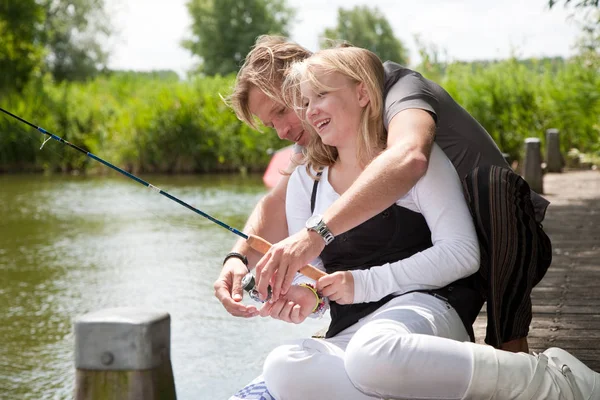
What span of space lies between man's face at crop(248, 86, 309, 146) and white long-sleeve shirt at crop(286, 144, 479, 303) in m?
0.75

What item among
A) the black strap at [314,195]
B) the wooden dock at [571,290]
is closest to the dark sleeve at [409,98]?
the black strap at [314,195]

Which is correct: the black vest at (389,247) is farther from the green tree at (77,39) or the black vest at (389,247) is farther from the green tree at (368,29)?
the green tree at (368,29)

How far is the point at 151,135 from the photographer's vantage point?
20.0 metres

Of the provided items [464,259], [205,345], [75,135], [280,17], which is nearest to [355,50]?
[464,259]

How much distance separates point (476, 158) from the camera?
2881mm

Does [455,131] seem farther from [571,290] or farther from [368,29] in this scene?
[368,29]

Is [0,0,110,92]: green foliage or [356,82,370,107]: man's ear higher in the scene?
[356,82,370,107]: man's ear

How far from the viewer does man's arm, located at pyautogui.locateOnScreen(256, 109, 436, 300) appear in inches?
96.6

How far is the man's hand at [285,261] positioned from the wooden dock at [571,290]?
1101 mm

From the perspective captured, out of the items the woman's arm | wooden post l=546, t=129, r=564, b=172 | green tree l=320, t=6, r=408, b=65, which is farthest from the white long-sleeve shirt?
green tree l=320, t=6, r=408, b=65

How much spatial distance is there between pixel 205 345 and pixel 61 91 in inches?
771

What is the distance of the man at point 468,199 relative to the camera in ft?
8.18

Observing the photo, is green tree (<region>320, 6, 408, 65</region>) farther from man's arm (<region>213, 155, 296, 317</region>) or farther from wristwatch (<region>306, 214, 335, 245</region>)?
wristwatch (<region>306, 214, 335, 245</region>)

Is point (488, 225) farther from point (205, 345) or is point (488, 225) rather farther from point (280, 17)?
point (280, 17)
